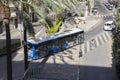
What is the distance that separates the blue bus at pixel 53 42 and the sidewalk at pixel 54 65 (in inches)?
32.3

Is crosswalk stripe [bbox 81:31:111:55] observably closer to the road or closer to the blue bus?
the road

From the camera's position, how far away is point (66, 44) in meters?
51.5

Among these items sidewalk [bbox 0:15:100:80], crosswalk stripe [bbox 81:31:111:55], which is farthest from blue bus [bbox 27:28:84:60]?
crosswalk stripe [bbox 81:31:111:55]

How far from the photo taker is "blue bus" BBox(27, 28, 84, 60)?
44084mm

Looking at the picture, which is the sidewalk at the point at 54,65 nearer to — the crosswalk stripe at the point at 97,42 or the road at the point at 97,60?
the road at the point at 97,60

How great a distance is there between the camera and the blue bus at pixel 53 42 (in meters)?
44.1

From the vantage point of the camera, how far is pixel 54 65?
42594 millimetres

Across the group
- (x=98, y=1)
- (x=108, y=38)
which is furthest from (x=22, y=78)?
(x=98, y=1)

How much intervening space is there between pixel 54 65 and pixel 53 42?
5.68 m

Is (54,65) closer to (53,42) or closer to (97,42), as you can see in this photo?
(53,42)

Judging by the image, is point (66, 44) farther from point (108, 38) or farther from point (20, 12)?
point (20, 12)

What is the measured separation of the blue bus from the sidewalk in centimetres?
82

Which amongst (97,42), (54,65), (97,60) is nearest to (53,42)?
(54,65)

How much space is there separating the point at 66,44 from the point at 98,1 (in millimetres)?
89834
